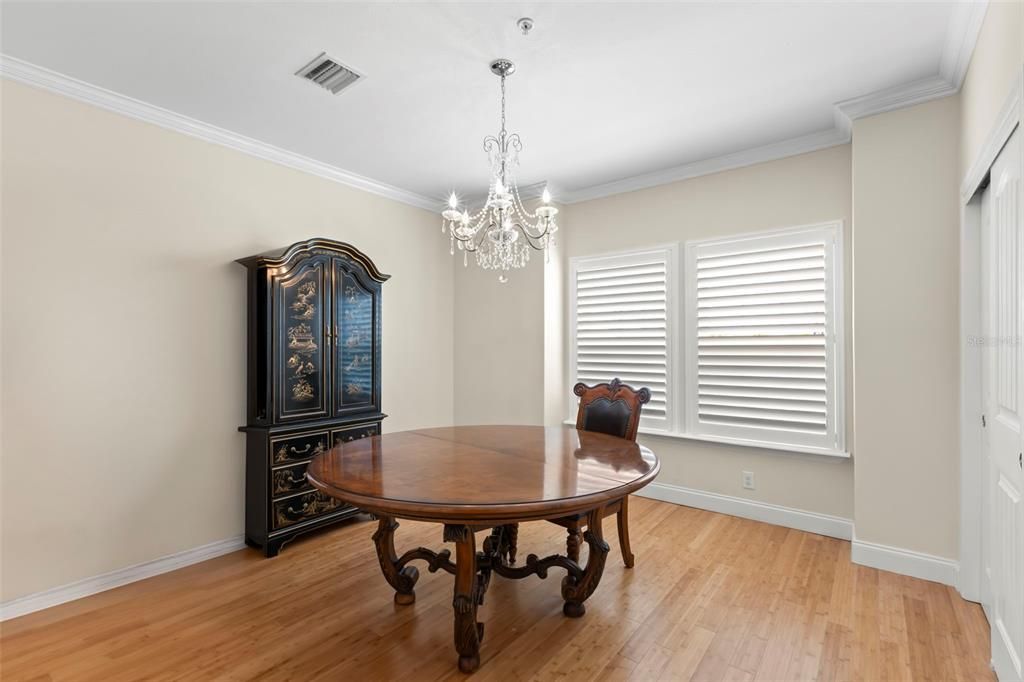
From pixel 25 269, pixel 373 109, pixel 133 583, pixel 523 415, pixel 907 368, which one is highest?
pixel 373 109

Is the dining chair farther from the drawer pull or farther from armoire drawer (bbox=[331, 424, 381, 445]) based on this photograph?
the drawer pull

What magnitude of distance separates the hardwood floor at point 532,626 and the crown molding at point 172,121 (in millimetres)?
2623

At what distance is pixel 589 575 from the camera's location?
7.41 ft

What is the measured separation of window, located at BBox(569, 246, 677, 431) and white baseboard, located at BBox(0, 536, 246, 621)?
2.99 metres

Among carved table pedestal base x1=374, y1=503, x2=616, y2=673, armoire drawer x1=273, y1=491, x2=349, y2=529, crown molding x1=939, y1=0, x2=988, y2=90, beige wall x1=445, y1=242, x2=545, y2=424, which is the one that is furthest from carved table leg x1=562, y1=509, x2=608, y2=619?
crown molding x1=939, y1=0, x2=988, y2=90

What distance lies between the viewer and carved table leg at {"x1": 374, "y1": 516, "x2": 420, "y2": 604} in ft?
7.83

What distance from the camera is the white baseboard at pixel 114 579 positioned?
2.39m

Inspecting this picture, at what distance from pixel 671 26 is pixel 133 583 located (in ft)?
12.9

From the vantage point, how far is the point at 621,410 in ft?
9.57

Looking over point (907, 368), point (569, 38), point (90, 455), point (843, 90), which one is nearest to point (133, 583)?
point (90, 455)

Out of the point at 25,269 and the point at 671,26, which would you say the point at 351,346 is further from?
the point at 671,26

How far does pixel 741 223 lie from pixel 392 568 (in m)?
3.24

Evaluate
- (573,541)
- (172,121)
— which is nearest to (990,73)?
(573,541)

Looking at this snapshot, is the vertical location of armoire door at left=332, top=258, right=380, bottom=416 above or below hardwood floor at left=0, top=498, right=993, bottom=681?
above
